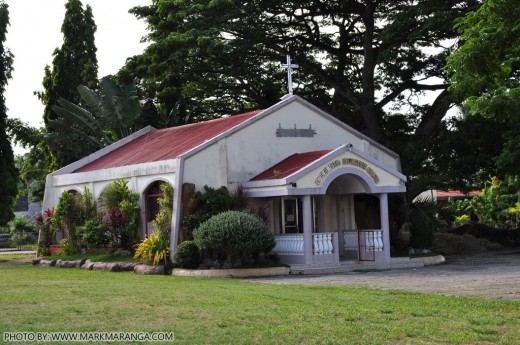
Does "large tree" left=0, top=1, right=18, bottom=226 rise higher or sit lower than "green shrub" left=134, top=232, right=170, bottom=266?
higher

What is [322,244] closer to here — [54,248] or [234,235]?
[234,235]

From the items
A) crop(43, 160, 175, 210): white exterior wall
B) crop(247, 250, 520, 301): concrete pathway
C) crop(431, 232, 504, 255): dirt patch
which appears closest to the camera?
crop(247, 250, 520, 301): concrete pathway

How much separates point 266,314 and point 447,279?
8.35 metres

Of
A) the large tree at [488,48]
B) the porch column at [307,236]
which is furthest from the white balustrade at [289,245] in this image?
the large tree at [488,48]

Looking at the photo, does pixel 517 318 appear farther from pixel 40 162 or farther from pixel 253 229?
pixel 40 162

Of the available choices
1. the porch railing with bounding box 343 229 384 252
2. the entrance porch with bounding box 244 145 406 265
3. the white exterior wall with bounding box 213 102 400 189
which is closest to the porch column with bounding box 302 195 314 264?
the entrance porch with bounding box 244 145 406 265

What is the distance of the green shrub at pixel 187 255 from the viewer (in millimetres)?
24281

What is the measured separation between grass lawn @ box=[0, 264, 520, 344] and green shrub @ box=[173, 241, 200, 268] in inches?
217

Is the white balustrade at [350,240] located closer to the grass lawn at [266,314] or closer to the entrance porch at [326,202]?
the entrance porch at [326,202]

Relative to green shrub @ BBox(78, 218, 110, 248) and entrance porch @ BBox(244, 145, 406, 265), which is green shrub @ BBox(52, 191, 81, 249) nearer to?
green shrub @ BBox(78, 218, 110, 248)

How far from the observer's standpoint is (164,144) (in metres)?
30.3

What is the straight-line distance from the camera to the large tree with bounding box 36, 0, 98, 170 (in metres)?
41.1

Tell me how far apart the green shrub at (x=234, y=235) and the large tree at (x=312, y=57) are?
1062cm

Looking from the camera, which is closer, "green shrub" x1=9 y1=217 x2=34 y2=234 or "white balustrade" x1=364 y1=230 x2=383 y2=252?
"white balustrade" x1=364 y1=230 x2=383 y2=252
